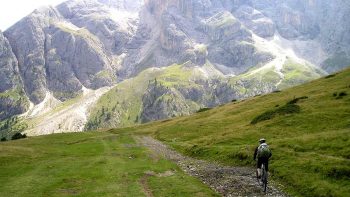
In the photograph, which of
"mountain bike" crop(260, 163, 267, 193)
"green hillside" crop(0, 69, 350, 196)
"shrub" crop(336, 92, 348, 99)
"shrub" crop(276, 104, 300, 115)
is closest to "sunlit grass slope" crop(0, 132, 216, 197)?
"green hillside" crop(0, 69, 350, 196)

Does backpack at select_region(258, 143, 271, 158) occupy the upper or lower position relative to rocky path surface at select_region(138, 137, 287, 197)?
upper

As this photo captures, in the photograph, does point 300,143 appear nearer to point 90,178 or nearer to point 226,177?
point 226,177

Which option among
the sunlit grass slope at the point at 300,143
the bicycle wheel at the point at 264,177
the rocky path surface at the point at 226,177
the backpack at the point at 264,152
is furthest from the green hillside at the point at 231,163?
the backpack at the point at 264,152

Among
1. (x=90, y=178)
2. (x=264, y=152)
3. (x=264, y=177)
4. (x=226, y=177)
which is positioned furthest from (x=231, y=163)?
(x=90, y=178)

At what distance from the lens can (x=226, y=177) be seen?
1543 inches

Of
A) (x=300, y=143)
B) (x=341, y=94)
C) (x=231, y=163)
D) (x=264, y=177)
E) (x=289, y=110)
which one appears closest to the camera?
(x=264, y=177)

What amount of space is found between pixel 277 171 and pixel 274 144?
11901 millimetres

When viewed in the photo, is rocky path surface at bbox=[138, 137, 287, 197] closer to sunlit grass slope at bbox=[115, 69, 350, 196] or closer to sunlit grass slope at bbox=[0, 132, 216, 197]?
sunlit grass slope at bbox=[0, 132, 216, 197]

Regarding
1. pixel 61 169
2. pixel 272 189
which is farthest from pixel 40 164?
pixel 272 189

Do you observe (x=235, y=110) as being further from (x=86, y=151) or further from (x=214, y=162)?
(x=214, y=162)

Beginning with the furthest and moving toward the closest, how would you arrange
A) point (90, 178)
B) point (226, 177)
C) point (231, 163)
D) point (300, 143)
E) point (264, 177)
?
point (231, 163), point (300, 143), point (90, 178), point (226, 177), point (264, 177)

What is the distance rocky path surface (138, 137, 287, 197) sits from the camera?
3238cm

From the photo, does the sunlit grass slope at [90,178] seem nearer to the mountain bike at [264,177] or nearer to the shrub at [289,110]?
the mountain bike at [264,177]

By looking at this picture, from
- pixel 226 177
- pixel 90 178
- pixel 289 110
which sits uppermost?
pixel 90 178
